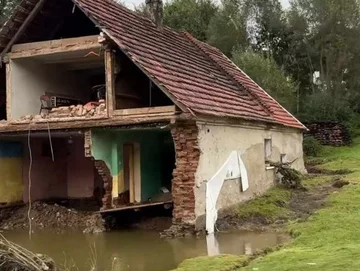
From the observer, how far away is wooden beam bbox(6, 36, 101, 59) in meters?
14.7

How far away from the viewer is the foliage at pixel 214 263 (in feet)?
29.1

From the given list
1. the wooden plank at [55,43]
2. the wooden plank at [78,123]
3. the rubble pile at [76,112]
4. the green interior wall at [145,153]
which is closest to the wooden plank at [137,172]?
the green interior wall at [145,153]

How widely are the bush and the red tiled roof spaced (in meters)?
10.3

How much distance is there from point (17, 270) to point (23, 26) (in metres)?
9.49

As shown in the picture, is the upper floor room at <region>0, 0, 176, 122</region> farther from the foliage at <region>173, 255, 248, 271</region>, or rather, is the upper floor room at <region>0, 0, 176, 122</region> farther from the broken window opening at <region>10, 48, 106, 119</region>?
the foliage at <region>173, 255, 248, 271</region>

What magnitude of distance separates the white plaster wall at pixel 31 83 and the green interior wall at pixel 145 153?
3.04 metres

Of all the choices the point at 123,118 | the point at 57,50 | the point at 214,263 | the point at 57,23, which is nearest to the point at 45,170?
the point at 57,23

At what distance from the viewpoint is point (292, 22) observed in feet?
132

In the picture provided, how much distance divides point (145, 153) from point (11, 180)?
4.41 meters

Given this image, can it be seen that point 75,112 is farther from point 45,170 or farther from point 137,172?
point 45,170

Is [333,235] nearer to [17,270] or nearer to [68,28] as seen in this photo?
[17,270]

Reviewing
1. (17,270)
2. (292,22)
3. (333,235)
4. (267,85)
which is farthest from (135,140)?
(292,22)

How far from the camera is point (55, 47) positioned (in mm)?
15125

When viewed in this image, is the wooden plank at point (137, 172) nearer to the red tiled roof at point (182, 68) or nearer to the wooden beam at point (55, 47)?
the red tiled roof at point (182, 68)
